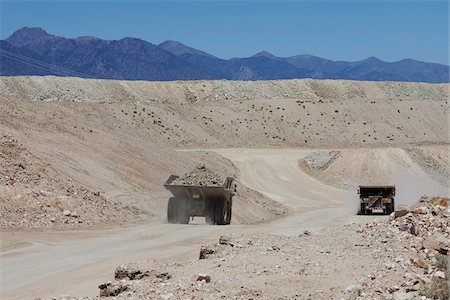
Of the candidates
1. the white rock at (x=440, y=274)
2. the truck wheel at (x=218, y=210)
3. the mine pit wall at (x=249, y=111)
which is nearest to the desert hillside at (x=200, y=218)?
the white rock at (x=440, y=274)

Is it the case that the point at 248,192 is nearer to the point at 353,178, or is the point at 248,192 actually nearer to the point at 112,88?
the point at 353,178

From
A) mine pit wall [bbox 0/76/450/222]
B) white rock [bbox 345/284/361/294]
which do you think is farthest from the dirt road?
mine pit wall [bbox 0/76/450/222]

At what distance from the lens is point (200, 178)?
26.9 m

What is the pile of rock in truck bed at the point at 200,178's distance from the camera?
26688 millimetres

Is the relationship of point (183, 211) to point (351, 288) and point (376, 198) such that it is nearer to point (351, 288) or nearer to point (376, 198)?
point (376, 198)

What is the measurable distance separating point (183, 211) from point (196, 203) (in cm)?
60

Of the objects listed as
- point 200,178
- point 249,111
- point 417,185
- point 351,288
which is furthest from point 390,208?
point 249,111

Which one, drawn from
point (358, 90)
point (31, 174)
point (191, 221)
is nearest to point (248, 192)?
point (191, 221)

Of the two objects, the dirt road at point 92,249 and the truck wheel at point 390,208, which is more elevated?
the truck wheel at point 390,208

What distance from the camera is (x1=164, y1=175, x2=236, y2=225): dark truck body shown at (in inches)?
1038

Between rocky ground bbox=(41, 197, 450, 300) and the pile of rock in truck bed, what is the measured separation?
8528 mm

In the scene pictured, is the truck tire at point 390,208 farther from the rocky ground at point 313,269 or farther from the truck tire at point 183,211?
the rocky ground at point 313,269

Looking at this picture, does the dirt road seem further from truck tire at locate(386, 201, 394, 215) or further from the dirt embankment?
the dirt embankment

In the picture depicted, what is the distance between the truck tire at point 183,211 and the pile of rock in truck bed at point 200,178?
0.68 meters
